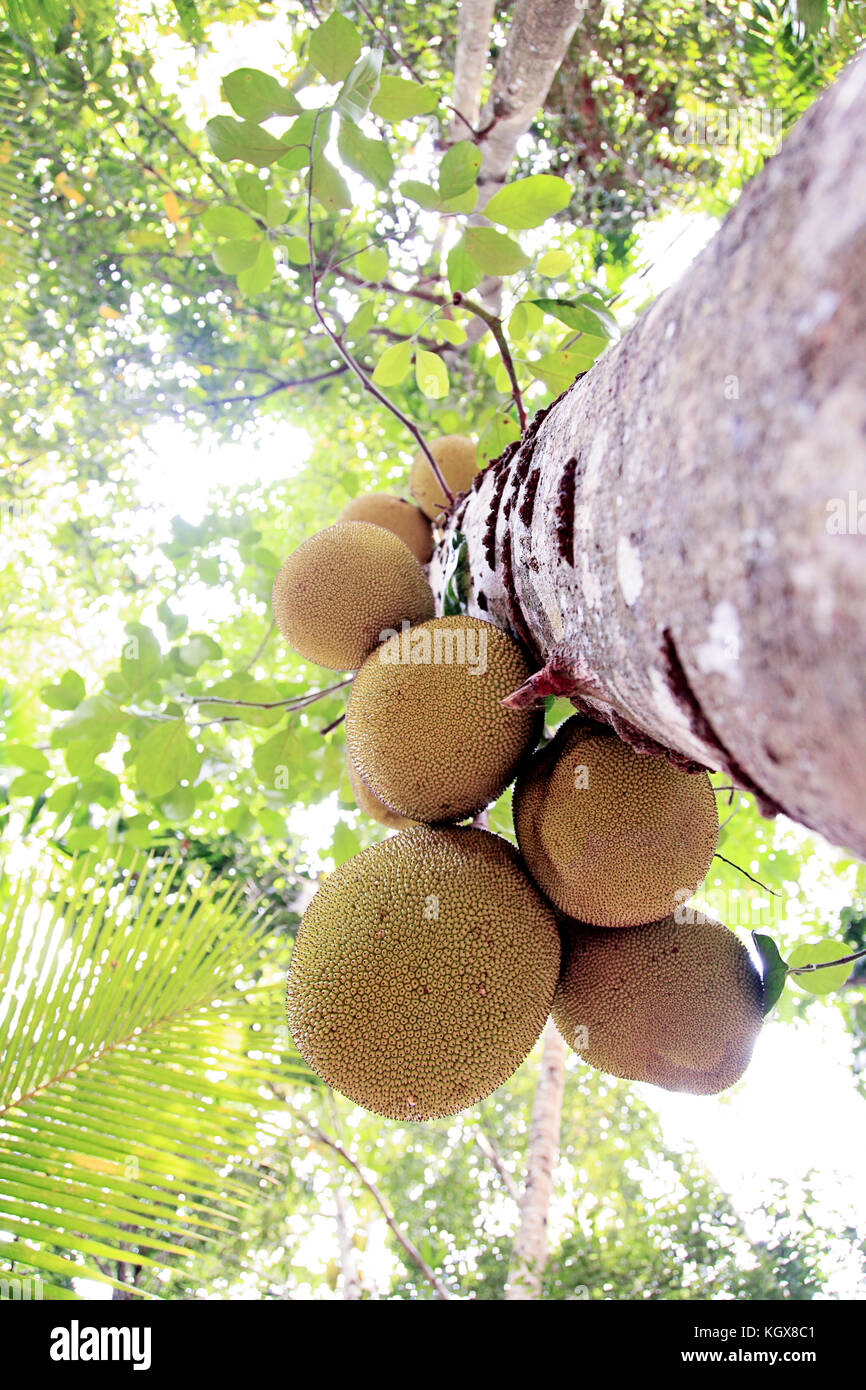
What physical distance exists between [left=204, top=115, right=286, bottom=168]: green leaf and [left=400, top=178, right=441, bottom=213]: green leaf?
0.18 m

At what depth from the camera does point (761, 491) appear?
30 cm

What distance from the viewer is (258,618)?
3449 mm

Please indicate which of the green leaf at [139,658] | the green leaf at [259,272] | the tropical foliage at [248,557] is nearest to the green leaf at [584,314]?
the tropical foliage at [248,557]

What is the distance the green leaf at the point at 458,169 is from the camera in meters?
1.11

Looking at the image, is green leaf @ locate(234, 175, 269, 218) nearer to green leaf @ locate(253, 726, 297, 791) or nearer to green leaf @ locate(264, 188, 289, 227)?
green leaf @ locate(264, 188, 289, 227)

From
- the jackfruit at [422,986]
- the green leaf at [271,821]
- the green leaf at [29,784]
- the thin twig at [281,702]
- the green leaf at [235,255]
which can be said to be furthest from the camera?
the green leaf at [271,821]

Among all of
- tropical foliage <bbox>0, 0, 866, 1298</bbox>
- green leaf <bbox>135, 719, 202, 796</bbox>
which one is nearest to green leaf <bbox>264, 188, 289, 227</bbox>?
tropical foliage <bbox>0, 0, 866, 1298</bbox>

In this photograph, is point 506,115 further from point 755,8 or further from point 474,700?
point 474,700

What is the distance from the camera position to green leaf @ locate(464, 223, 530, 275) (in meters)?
1.18

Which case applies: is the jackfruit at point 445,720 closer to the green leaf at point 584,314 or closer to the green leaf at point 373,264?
the green leaf at point 584,314

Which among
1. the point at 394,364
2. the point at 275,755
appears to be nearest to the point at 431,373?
the point at 394,364

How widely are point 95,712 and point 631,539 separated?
4.41 feet

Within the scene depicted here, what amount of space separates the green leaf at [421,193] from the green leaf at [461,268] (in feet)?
0.23

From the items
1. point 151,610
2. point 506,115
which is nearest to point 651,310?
point 506,115
